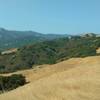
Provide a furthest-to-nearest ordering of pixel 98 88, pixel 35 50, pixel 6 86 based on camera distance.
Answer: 1. pixel 35 50
2. pixel 6 86
3. pixel 98 88

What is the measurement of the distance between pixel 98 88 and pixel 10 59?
304 ft

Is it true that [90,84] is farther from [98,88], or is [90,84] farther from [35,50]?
[35,50]

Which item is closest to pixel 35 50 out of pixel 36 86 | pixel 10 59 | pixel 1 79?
pixel 10 59

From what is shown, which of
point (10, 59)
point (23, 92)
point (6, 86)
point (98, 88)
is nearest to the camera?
point (98, 88)

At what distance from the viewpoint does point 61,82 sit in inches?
919

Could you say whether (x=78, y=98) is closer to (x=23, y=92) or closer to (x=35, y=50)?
(x=23, y=92)

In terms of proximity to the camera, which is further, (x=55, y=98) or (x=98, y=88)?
(x=98, y=88)

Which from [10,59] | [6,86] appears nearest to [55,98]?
[6,86]

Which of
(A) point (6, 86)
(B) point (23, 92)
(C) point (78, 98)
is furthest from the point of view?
(A) point (6, 86)

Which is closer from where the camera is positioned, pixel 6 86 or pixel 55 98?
pixel 55 98

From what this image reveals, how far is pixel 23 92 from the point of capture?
22.3 metres

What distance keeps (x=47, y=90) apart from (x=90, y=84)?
2571 mm

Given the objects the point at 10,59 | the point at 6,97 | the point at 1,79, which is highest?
the point at 6,97

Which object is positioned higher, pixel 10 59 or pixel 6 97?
pixel 6 97
